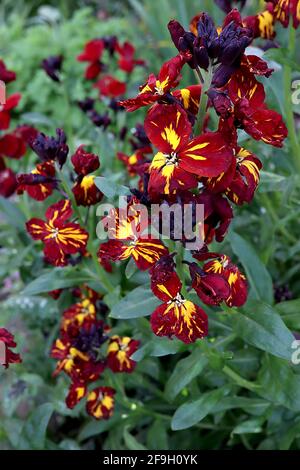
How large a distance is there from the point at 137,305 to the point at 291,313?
0.31 m

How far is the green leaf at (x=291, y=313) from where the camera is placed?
1176 mm

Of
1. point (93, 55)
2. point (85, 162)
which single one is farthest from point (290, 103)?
point (93, 55)

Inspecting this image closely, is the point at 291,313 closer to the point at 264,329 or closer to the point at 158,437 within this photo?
the point at 264,329

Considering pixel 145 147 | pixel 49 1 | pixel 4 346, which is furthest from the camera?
pixel 49 1

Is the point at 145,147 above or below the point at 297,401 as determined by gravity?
above

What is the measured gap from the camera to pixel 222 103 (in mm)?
824

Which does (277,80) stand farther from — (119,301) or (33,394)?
(33,394)

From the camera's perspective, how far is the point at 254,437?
1.54 metres

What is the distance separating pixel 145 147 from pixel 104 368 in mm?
537

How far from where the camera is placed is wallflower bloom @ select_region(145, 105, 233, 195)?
0.84 metres

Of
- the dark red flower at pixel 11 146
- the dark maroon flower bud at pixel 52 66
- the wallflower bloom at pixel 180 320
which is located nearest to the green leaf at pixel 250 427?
the wallflower bloom at pixel 180 320

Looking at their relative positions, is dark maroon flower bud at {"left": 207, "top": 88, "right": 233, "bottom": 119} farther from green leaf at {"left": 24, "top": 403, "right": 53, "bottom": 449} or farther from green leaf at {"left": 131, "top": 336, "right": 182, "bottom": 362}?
green leaf at {"left": 24, "top": 403, "right": 53, "bottom": 449}

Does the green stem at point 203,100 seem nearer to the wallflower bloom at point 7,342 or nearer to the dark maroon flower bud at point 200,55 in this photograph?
the dark maroon flower bud at point 200,55
